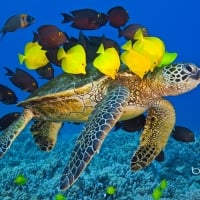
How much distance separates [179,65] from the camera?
14.9 feet

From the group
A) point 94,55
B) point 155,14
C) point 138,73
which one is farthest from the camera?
point 155,14

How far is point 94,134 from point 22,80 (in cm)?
215

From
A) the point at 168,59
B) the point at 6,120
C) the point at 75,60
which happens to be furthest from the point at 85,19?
A: the point at 6,120

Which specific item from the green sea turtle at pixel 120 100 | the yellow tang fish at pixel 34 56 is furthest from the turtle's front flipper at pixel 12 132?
the yellow tang fish at pixel 34 56

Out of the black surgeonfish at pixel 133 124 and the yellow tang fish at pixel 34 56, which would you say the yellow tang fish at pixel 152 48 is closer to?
the black surgeonfish at pixel 133 124

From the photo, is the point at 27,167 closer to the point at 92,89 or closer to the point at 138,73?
the point at 92,89

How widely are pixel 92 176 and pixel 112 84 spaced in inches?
96.2

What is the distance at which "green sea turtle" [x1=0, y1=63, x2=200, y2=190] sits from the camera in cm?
443

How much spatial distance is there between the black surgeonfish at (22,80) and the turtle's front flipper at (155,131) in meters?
1.85

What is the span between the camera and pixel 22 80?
5.29 m

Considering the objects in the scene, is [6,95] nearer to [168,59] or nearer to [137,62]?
[137,62]

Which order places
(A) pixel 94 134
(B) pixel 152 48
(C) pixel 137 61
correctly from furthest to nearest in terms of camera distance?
(B) pixel 152 48
(C) pixel 137 61
(A) pixel 94 134

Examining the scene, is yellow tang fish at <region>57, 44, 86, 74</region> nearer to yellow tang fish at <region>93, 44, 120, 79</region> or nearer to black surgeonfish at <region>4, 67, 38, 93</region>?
yellow tang fish at <region>93, 44, 120, 79</region>

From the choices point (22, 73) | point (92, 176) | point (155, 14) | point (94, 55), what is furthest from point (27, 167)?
point (155, 14)
